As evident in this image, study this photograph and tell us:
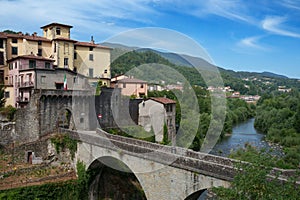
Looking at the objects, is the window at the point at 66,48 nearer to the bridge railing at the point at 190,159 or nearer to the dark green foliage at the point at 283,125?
the bridge railing at the point at 190,159

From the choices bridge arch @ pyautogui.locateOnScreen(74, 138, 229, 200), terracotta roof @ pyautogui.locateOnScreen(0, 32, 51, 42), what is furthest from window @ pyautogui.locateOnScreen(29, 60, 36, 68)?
bridge arch @ pyautogui.locateOnScreen(74, 138, 229, 200)

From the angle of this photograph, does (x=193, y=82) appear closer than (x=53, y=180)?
No

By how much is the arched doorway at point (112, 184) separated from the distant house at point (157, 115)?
10072 millimetres

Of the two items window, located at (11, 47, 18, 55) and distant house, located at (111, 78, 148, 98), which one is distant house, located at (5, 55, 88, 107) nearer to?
window, located at (11, 47, 18, 55)

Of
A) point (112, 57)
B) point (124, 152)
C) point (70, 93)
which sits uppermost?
point (112, 57)

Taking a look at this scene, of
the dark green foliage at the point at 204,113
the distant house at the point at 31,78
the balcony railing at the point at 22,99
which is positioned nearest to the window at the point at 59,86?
the distant house at the point at 31,78

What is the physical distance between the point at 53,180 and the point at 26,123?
718 cm

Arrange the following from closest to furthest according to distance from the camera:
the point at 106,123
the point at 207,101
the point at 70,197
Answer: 1. the point at 70,197
2. the point at 106,123
3. the point at 207,101

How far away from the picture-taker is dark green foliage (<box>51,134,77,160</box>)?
986 inches

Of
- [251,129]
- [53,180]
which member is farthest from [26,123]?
[251,129]

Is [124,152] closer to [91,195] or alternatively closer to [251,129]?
[91,195]

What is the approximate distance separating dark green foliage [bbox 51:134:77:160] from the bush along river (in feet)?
65.3

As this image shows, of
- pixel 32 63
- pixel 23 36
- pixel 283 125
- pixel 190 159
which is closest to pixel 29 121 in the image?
pixel 32 63

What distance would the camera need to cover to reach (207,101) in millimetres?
58312
